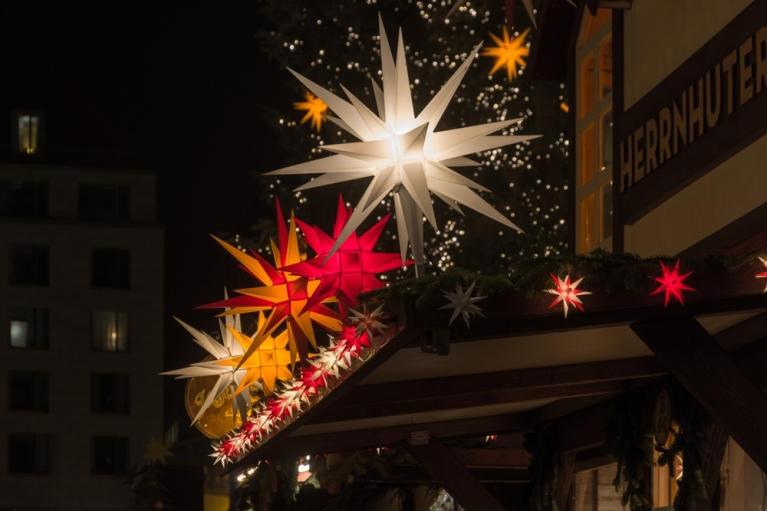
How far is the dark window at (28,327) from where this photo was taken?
5472 cm

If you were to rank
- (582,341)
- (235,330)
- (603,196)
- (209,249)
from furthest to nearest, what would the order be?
(209,249) < (603,196) < (235,330) < (582,341)

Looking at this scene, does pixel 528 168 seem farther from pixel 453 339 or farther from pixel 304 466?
pixel 453 339

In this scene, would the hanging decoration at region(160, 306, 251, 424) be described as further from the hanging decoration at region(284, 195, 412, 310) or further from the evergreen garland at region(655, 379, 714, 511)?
the evergreen garland at region(655, 379, 714, 511)

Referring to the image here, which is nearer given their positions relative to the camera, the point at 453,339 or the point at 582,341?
the point at 453,339

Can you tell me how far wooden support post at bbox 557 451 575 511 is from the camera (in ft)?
32.2

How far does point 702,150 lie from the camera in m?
8.32

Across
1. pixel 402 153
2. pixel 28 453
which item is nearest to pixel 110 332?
pixel 28 453

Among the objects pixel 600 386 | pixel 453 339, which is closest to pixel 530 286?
pixel 453 339

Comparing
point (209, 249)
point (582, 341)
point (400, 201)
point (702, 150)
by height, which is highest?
point (209, 249)

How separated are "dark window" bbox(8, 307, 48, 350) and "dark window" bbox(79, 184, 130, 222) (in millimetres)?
4706

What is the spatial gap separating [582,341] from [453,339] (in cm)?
140

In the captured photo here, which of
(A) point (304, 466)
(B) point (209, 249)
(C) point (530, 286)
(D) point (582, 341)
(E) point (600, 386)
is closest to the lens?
(C) point (530, 286)

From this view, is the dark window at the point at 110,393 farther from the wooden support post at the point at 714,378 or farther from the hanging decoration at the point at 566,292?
the hanging decoration at the point at 566,292

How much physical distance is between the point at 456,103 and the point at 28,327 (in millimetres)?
38033
